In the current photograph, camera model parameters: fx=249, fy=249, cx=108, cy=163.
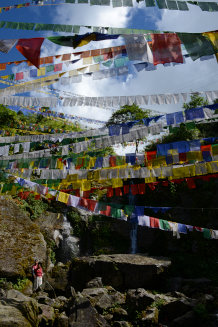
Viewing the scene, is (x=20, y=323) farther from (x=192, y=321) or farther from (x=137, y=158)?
(x=137, y=158)

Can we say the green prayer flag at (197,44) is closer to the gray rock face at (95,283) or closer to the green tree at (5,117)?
the gray rock face at (95,283)

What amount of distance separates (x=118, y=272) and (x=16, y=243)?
5.53 meters

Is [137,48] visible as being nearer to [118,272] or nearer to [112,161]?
[112,161]

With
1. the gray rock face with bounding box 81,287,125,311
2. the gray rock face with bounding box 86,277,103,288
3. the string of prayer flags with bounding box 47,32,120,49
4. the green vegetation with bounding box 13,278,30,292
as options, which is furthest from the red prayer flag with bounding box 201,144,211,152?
the green vegetation with bounding box 13,278,30,292

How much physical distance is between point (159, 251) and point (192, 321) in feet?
30.3

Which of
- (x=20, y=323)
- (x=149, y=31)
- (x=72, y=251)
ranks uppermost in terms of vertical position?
(x=149, y=31)

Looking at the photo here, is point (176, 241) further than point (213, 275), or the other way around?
point (176, 241)

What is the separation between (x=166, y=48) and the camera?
571 centimetres

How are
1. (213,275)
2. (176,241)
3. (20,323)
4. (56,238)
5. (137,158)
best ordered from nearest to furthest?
(20,323), (137,158), (213,275), (56,238), (176,241)

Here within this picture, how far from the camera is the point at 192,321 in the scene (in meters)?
8.70

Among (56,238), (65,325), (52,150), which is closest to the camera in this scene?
(65,325)

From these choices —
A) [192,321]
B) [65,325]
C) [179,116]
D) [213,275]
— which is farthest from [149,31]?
[213,275]

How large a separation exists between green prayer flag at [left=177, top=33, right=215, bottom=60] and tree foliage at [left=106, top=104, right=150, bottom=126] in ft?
72.6

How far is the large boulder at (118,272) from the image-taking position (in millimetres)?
12826
